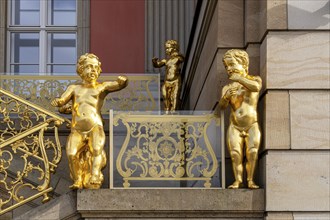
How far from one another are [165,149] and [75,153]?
745 mm

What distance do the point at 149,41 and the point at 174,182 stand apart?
281 inches

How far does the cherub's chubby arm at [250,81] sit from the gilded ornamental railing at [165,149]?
499mm

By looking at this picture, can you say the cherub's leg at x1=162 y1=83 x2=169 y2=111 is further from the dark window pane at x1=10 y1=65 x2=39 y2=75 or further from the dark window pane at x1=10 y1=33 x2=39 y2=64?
the dark window pane at x1=10 y1=33 x2=39 y2=64

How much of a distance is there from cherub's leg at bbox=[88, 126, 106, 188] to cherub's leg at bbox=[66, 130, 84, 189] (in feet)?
0.30

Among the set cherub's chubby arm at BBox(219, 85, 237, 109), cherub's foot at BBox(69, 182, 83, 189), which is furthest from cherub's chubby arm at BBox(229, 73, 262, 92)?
cherub's foot at BBox(69, 182, 83, 189)

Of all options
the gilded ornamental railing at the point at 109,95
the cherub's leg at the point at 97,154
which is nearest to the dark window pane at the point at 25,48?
the gilded ornamental railing at the point at 109,95

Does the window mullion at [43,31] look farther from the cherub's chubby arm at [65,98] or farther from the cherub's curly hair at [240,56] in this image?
the cherub's curly hair at [240,56]

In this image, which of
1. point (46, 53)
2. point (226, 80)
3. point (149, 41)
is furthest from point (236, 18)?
point (46, 53)

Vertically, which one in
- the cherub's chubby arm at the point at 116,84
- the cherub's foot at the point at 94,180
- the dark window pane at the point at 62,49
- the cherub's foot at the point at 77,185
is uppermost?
the dark window pane at the point at 62,49

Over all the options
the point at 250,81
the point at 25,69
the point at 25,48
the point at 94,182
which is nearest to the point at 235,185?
the point at 250,81

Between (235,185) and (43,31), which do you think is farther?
(43,31)

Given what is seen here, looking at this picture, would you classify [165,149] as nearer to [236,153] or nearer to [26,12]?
[236,153]

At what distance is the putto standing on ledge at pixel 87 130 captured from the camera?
792 centimetres

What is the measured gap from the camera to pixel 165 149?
8094 millimetres
